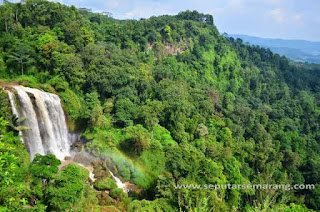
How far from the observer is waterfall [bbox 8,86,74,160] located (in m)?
18.3

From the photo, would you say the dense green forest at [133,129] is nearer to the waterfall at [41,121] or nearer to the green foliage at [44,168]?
the green foliage at [44,168]

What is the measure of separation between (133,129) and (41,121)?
719 cm

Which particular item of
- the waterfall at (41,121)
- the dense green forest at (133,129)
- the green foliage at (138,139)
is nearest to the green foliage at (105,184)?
the dense green forest at (133,129)

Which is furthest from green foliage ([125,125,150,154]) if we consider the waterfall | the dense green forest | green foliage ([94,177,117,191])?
the waterfall

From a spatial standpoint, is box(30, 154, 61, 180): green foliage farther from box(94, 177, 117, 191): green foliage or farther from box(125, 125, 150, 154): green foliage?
box(125, 125, 150, 154): green foliage

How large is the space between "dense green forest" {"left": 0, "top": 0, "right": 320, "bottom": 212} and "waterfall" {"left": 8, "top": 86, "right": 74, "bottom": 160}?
37.8 inches

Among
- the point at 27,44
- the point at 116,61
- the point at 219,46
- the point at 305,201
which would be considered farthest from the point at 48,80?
the point at 219,46

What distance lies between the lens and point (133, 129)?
2305 centimetres

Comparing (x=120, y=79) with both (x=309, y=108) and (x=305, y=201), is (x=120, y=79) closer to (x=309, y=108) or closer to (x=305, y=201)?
(x=305, y=201)

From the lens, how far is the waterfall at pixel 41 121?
18344mm

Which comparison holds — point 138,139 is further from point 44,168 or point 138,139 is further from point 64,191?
point 64,191

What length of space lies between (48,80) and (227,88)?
35.0 meters

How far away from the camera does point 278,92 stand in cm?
5619

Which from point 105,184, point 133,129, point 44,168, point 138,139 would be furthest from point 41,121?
point 138,139
